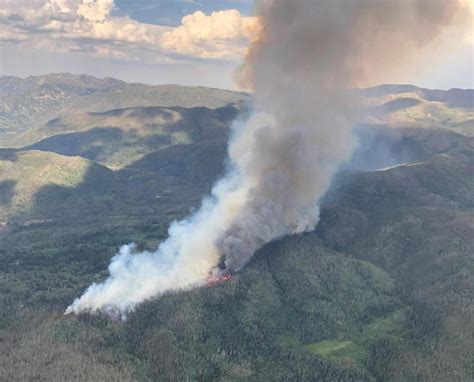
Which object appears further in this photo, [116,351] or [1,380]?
[116,351]

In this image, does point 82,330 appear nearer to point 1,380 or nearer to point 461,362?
point 1,380

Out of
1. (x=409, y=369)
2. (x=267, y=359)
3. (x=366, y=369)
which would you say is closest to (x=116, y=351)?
(x=267, y=359)

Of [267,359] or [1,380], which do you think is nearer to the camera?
[1,380]

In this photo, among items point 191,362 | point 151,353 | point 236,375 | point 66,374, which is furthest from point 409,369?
point 66,374

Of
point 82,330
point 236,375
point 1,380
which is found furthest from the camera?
point 82,330

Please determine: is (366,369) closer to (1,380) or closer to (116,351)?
(116,351)

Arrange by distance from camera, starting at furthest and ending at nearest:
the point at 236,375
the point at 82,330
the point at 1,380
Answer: the point at 82,330
the point at 236,375
the point at 1,380

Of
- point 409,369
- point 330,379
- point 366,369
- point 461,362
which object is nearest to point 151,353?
point 330,379
